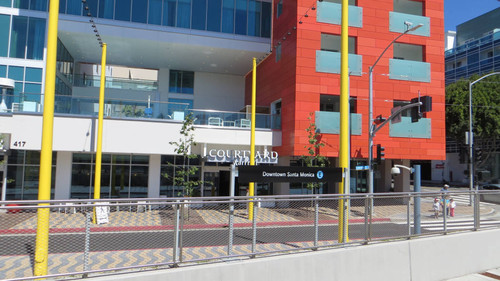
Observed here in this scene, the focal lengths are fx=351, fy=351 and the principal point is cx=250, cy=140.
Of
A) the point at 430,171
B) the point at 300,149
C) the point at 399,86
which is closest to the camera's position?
the point at 300,149

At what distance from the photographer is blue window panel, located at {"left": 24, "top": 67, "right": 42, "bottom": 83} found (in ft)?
76.0

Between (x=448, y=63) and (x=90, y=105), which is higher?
(x=448, y=63)

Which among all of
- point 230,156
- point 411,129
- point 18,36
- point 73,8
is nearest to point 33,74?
point 18,36

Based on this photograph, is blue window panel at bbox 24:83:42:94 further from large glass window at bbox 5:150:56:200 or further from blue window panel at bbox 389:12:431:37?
blue window panel at bbox 389:12:431:37

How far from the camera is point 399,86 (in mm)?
22906

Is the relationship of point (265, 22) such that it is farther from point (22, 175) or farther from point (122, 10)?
point (22, 175)

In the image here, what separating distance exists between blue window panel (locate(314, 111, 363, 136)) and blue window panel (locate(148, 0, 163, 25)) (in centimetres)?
Result: 1328

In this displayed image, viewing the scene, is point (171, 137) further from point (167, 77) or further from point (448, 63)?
point (448, 63)

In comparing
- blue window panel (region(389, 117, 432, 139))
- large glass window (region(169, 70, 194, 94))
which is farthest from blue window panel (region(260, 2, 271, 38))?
blue window panel (region(389, 117, 432, 139))

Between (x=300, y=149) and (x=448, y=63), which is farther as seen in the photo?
(x=448, y=63)

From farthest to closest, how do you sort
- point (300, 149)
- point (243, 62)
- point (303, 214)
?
1. point (243, 62)
2. point (300, 149)
3. point (303, 214)

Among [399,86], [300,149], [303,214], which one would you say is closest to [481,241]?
[303,214]

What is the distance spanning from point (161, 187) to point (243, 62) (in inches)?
476

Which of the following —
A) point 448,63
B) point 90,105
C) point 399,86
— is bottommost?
point 90,105
